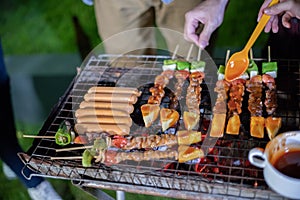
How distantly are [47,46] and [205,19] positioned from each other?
2.38 meters

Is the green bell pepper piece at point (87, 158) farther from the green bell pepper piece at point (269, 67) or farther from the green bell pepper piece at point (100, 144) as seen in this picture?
the green bell pepper piece at point (269, 67)

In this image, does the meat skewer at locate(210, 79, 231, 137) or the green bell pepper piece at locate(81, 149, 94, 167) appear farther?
the meat skewer at locate(210, 79, 231, 137)

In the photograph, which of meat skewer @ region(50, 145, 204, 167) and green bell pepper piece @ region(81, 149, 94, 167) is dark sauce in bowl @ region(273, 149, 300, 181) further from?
green bell pepper piece @ region(81, 149, 94, 167)

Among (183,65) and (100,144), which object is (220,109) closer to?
(183,65)

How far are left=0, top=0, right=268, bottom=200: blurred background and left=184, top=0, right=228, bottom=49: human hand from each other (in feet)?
3.81

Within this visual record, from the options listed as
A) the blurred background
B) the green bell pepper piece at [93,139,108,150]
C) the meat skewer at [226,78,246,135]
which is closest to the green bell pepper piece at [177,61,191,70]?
the meat skewer at [226,78,246,135]

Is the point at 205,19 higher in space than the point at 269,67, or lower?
higher

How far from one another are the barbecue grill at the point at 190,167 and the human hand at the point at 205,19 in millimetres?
241

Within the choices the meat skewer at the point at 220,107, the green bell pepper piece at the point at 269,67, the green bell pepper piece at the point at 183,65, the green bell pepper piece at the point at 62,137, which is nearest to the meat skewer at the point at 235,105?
the meat skewer at the point at 220,107

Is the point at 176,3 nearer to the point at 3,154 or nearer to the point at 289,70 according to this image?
the point at 289,70

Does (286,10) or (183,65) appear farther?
(183,65)

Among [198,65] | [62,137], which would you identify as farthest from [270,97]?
[62,137]

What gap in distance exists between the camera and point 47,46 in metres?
4.53

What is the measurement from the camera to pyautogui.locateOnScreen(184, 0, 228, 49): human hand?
254 cm
